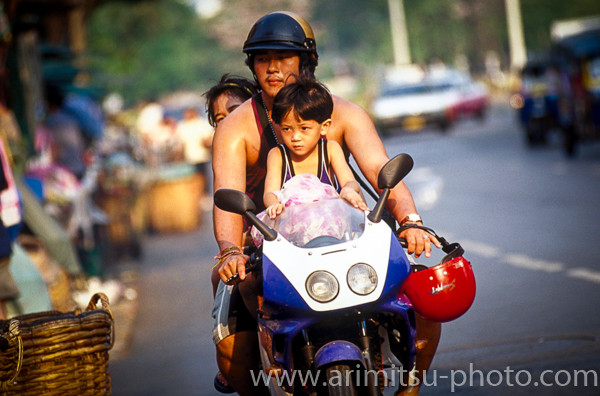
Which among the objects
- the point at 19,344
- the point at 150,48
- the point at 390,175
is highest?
the point at 150,48

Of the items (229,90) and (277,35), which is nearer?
(277,35)

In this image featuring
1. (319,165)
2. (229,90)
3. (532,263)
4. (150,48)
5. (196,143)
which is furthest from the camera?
(150,48)

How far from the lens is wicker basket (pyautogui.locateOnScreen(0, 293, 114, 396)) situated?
4211 millimetres

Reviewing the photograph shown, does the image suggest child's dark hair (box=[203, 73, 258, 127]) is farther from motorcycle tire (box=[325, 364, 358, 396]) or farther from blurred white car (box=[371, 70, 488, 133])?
blurred white car (box=[371, 70, 488, 133])

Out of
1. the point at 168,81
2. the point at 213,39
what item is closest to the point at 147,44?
the point at 168,81

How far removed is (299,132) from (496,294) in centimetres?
472

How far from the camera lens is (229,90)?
570 centimetres

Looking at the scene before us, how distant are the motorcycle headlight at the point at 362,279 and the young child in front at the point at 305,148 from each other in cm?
44

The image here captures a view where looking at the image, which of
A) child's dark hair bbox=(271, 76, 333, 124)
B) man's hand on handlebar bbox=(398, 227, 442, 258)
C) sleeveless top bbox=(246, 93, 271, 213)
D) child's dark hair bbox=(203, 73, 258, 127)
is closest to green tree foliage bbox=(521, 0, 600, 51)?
child's dark hair bbox=(203, 73, 258, 127)

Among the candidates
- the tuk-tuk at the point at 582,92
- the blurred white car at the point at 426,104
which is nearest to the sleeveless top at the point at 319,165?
the tuk-tuk at the point at 582,92

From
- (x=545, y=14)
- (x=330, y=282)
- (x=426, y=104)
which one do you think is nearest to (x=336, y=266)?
(x=330, y=282)

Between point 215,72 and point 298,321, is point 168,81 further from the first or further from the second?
point 298,321

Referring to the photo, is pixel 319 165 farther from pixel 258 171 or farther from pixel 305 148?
pixel 258 171

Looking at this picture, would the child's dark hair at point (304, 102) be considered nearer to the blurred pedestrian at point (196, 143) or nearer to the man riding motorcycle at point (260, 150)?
the man riding motorcycle at point (260, 150)
